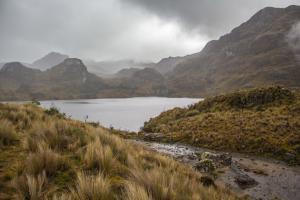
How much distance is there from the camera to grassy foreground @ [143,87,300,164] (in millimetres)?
19062

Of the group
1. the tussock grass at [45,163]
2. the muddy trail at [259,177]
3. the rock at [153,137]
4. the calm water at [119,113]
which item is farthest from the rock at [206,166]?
the rock at [153,137]

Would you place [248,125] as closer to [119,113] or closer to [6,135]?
[6,135]

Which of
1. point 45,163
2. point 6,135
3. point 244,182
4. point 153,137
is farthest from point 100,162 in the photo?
point 153,137

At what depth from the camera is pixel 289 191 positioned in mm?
10773

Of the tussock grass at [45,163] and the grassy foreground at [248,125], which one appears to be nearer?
the tussock grass at [45,163]

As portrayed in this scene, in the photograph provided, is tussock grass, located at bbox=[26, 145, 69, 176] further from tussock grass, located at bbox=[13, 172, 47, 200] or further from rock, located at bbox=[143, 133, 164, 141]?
rock, located at bbox=[143, 133, 164, 141]

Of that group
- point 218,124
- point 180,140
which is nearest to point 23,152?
point 180,140

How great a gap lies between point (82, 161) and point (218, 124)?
22090mm

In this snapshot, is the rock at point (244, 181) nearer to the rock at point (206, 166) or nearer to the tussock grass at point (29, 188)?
the rock at point (206, 166)

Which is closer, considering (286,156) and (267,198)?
(267,198)

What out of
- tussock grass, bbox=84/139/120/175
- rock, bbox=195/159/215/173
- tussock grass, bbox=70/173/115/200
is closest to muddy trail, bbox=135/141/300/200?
rock, bbox=195/159/215/173

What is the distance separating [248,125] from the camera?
23125mm

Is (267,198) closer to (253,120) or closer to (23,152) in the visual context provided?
(23,152)

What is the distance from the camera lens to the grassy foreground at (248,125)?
19062 millimetres
